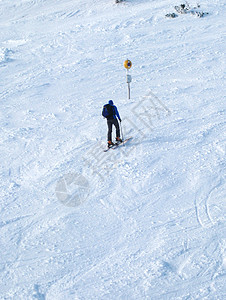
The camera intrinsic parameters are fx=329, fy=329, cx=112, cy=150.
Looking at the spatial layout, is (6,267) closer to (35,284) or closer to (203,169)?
(35,284)

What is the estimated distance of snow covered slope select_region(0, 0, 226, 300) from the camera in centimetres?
665

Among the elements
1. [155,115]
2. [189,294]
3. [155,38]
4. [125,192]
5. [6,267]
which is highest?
[155,38]

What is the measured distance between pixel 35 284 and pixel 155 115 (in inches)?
267

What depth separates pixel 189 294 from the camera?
6.13m

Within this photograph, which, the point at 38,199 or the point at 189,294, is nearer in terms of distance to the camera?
the point at 189,294

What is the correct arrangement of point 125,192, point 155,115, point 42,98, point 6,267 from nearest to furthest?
point 6,267, point 125,192, point 155,115, point 42,98

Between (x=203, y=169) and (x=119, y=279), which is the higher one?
(x=203, y=169)

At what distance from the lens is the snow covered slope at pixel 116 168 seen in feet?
21.8

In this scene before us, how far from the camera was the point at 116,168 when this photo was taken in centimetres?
925

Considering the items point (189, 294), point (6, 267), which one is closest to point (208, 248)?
point (189, 294)

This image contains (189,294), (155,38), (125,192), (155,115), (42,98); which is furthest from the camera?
(155,38)

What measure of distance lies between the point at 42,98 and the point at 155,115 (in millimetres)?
4937

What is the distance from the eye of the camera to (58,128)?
37.5 feet

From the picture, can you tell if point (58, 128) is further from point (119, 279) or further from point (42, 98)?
point (119, 279)
